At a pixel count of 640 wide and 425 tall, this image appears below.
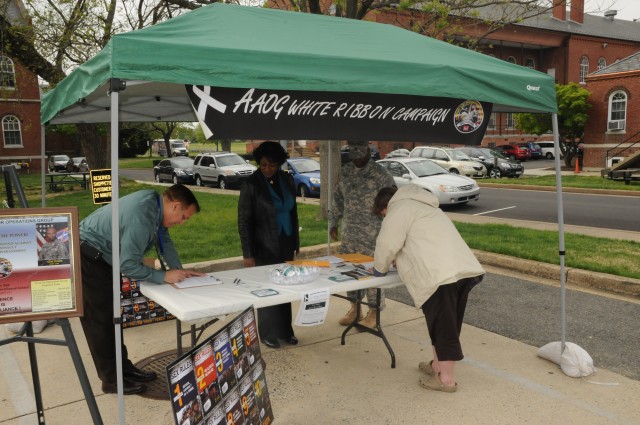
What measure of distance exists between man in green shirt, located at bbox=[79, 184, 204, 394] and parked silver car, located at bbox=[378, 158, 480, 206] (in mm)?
11253

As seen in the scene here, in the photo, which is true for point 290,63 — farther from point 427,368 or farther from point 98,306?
point 427,368

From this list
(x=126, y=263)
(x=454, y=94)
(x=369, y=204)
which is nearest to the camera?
(x=126, y=263)

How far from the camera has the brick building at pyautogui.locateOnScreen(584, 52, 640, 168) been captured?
27984 mm

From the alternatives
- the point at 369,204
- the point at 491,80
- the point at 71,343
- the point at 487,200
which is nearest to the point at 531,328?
the point at 369,204

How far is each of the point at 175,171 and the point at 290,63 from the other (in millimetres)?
24414

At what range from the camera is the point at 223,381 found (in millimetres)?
2861

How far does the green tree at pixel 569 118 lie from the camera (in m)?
29.3

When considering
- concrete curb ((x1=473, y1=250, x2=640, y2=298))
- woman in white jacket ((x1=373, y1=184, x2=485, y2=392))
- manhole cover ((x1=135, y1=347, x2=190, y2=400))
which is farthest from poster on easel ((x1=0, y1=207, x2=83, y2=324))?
concrete curb ((x1=473, y1=250, x2=640, y2=298))

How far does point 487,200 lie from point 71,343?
1584cm

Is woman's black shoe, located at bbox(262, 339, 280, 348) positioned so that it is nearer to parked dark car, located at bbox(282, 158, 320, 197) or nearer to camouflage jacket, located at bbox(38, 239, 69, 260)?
camouflage jacket, located at bbox(38, 239, 69, 260)

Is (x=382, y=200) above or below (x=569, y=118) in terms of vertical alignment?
below

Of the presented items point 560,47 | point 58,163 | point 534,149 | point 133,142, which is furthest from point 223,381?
point 133,142

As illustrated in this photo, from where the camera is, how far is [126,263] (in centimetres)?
358

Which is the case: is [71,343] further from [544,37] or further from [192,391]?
[544,37]
